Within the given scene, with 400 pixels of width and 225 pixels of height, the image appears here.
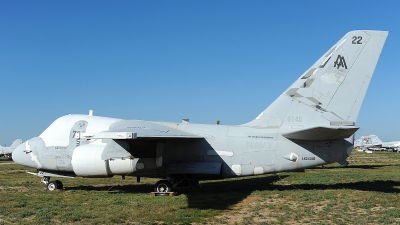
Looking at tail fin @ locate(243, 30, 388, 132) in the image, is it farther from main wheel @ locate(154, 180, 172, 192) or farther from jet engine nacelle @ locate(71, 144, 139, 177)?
jet engine nacelle @ locate(71, 144, 139, 177)

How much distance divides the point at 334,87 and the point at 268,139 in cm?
320

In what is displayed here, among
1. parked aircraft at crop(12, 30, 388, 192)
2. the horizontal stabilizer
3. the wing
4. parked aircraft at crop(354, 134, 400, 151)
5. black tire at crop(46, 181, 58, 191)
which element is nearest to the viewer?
the horizontal stabilizer

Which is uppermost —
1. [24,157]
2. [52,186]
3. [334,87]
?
[334,87]

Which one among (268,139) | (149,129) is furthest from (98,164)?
(268,139)

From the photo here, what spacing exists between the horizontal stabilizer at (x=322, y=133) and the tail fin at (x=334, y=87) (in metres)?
0.62

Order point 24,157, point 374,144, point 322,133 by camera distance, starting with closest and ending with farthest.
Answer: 1. point 322,133
2. point 24,157
3. point 374,144

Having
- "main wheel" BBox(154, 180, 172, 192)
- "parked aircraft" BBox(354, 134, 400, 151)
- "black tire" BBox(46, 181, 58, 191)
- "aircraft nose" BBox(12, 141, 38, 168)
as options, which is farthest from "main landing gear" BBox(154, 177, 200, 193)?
"parked aircraft" BBox(354, 134, 400, 151)

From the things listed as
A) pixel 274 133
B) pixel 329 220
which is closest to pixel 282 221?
pixel 329 220

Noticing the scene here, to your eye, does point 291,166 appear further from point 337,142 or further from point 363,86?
point 363,86

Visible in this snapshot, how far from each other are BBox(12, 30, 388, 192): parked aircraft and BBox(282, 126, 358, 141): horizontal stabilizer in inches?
1.4

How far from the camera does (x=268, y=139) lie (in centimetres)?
1430

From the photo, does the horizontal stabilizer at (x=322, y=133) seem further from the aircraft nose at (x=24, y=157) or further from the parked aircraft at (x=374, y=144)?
the parked aircraft at (x=374, y=144)

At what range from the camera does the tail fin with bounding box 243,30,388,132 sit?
13531mm

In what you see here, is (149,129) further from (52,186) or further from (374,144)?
(374,144)
